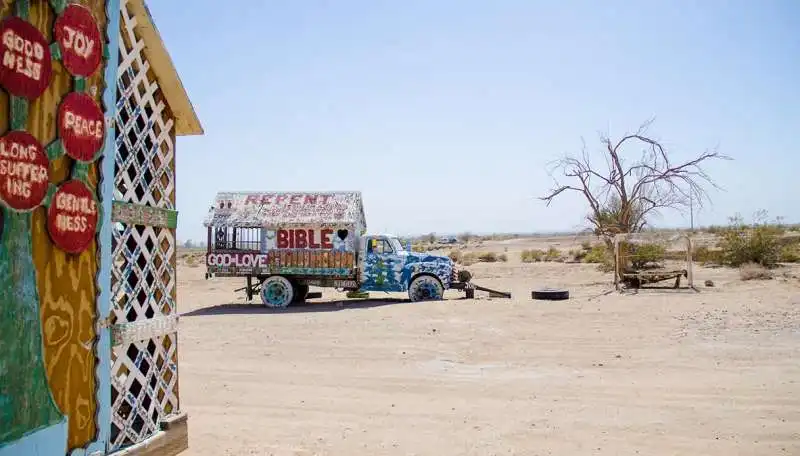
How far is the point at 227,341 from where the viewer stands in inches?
481

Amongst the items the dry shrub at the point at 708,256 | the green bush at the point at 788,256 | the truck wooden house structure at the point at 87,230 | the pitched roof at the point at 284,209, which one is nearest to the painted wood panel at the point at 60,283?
the truck wooden house structure at the point at 87,230

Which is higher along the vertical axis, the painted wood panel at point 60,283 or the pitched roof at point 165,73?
the pitched roof at point 165,73

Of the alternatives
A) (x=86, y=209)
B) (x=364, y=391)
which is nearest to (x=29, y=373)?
(x=86, y=209)

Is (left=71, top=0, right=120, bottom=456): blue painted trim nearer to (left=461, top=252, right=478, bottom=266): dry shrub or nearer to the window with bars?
the window with bars

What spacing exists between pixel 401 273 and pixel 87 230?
552 inches

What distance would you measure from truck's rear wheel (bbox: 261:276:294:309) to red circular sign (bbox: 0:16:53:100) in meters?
14.7

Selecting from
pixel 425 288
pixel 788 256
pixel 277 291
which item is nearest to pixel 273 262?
pixel 277 291

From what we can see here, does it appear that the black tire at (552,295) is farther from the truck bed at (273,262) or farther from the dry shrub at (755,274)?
the dry shrub at (755,274)

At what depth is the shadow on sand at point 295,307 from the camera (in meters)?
17.3

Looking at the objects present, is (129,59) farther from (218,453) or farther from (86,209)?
(218,453)

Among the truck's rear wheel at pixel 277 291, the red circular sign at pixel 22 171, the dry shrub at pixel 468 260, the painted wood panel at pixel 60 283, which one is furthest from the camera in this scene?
the dry shrub at pixel 468 260

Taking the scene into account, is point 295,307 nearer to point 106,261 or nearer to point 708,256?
point 106,261

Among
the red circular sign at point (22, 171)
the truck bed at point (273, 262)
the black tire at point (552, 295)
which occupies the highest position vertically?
the red circular sign at point (22, 171)

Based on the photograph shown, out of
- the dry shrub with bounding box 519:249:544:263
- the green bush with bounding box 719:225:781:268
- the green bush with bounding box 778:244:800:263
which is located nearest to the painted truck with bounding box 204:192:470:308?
the green bush with bounding box 719:225:781:268
